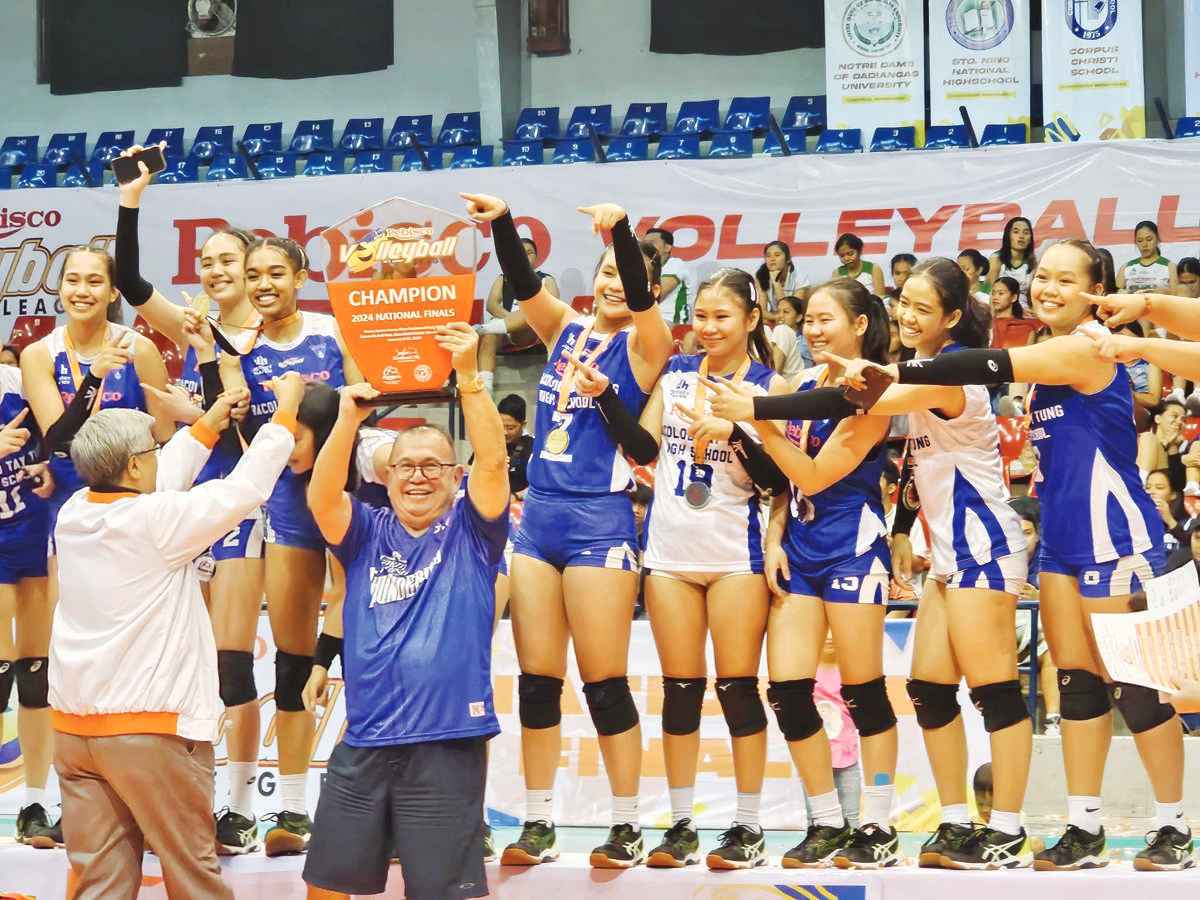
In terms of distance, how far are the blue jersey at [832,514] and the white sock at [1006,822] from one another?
93 cm

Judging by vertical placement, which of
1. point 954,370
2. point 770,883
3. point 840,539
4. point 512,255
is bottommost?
point 770,883

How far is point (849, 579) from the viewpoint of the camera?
471cm

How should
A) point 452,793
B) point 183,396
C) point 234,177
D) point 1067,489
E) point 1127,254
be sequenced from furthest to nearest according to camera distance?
point 234,177 → point 1127,254 → point 183,396 → point 1067,489 → point 452,793

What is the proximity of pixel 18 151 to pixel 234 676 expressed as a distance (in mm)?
11678

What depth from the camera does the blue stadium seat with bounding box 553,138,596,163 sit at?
13133 millimetres

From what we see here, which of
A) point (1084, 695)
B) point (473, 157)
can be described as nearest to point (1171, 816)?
point (1084, 695)

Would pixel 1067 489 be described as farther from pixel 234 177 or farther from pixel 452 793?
pixel 234 177

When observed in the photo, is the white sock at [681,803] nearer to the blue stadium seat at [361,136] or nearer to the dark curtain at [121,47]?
the blue stadium seat at [361,136]

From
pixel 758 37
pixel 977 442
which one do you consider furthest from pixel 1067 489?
pixel 758 37

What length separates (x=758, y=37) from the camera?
1458 centimetres

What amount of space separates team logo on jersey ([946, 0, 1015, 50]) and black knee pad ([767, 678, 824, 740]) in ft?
31.0

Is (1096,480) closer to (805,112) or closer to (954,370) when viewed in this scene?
(954,370)

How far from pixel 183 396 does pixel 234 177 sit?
9.65m

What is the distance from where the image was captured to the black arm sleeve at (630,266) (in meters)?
4.65
